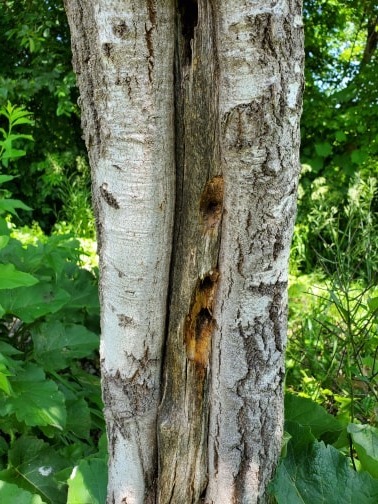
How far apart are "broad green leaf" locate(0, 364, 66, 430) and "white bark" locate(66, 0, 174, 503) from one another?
465 mm

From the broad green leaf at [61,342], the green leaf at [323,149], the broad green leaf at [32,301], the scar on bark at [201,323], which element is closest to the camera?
the scar on bark at [201,323]

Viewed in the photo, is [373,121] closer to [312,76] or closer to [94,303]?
[312,76]

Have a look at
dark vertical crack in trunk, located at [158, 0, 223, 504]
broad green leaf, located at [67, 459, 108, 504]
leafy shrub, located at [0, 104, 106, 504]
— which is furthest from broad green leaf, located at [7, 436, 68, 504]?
dark vertical crack in trunk, located at [158, 0, 223, 504]

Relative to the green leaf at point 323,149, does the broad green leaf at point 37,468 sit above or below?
below

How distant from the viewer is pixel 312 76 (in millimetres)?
6344

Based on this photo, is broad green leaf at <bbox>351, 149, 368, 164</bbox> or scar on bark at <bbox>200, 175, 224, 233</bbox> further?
broad green leaf at <bbox>351, 149, 368, 164</bbox>

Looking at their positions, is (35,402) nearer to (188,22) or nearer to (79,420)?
(79,420)

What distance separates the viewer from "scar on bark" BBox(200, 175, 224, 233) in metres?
1.40

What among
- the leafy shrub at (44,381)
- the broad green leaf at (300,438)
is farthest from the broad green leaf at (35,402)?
the broad green leaf at (300,438)

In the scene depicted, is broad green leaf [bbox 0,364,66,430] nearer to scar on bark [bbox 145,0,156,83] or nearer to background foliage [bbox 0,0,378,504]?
background foliage [bbox 0,0,378,504]

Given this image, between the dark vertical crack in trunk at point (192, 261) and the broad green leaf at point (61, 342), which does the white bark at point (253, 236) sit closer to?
the dark vertical crack in trunk at point (192, 261)

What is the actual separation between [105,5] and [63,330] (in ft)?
5.68

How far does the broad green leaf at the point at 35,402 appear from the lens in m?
2.07

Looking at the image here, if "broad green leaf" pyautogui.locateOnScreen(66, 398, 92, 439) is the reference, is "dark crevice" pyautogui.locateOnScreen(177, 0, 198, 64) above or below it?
above
